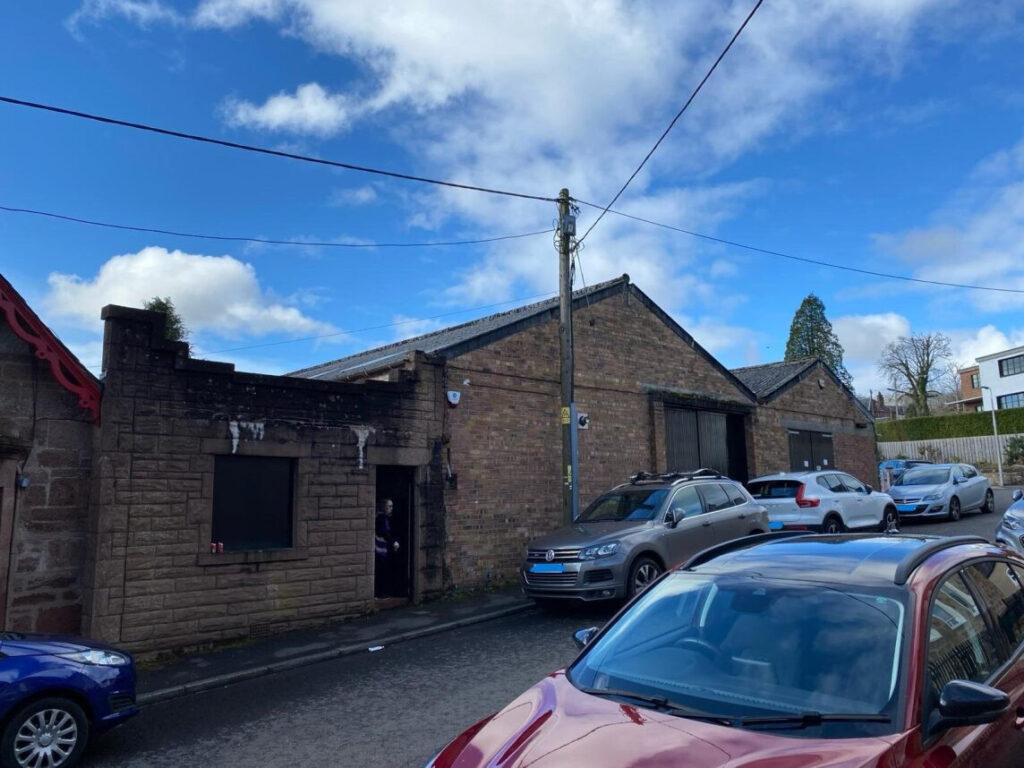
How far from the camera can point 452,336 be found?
1470 centimetres

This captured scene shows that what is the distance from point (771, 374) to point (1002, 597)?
18.7 meters

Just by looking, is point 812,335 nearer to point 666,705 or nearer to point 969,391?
point 969,391

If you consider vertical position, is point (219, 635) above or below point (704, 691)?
below

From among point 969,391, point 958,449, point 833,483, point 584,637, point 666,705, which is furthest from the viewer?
point 969,391

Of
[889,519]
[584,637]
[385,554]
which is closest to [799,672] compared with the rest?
[584,637]

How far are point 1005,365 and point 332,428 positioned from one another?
58.9m

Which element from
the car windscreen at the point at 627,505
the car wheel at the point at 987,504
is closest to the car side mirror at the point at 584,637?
the car windscreen at the point at 627,505

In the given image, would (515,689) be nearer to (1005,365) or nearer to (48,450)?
(48,450)

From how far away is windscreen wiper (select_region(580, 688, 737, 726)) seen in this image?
262 cm

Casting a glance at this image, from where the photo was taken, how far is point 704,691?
288 centimetres

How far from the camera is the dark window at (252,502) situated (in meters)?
9.66

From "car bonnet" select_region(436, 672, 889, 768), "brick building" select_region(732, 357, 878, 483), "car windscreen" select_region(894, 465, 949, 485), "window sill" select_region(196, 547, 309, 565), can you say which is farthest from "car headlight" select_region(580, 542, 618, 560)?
"car windscreen" select_region(894, 465, 949, 485)

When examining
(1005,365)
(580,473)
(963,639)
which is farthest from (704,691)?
(1005,365)

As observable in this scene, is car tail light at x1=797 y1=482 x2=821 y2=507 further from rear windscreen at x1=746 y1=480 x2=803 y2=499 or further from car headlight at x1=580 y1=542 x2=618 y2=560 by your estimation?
car headlight at x1=580 y1=542 x2=618 y2=560
